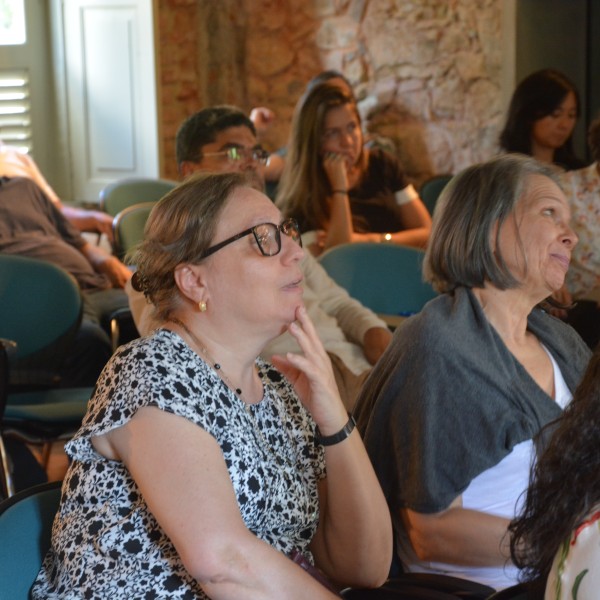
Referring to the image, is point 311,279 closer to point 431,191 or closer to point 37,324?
point 37,324

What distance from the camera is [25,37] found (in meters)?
6.53

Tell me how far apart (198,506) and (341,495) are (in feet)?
1.22

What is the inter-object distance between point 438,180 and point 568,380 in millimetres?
3958

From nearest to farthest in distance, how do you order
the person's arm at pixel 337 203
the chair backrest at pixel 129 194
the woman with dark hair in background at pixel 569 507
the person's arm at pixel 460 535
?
the woman with dark hair in background at pixel 569 507, the person's arm at pixel 460 535, the person's arm at pixel 337 203, the chair backrest at pixel 129 194

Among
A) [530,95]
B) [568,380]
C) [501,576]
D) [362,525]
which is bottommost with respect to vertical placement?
[501,576]

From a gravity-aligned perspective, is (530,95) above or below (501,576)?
above

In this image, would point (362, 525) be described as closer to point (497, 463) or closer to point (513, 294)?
point (497, 463)

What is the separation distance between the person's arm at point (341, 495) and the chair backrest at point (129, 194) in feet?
13.2

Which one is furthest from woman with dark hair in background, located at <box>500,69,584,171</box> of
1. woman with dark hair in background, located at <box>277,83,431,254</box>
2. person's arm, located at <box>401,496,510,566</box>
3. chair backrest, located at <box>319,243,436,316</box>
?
person's arm, located at <box>401,496,510,566</box>

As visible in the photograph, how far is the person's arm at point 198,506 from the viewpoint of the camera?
148 centimetres

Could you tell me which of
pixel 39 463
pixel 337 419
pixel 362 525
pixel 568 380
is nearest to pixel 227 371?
pixel 337 419

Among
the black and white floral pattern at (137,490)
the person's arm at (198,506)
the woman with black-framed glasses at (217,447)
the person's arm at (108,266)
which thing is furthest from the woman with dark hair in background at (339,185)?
the person's arm at (198,506)

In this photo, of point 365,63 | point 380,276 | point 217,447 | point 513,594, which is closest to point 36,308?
point 380,276

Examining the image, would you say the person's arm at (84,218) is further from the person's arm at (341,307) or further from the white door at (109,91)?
the person's arm at (341,307)
